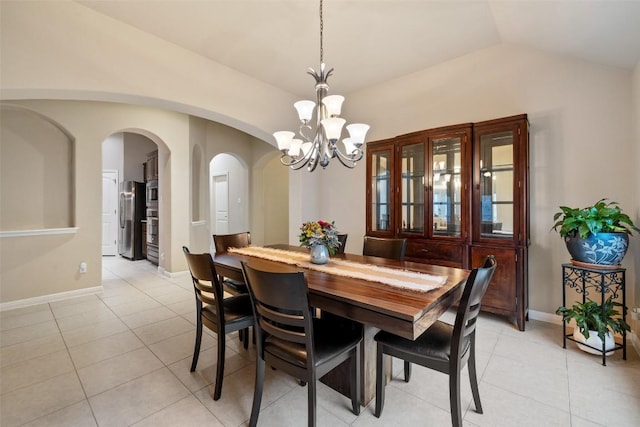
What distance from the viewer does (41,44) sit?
2303 mm

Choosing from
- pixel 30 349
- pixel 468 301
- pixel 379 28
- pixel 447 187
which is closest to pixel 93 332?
pixel 30 349

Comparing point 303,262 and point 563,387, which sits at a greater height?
point 303,262

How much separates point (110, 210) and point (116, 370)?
6145 millimetres

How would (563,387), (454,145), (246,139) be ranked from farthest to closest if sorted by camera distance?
(246,139) < (454,145) < (563,387)

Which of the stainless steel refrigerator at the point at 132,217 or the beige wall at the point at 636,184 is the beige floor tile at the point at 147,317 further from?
the beige wall at the point at 636,184

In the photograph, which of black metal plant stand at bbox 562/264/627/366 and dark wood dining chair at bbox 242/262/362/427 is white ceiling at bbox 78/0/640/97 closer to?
black metal plant stand at bbox 562/264/627/366

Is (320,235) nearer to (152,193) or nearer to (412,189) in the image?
(412,189)

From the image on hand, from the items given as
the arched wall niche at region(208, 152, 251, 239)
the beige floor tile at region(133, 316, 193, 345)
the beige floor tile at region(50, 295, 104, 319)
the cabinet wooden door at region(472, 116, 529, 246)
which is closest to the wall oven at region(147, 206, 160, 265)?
the arched wall niche at region(208, 152, 251, 239)

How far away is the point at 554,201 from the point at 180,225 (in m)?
5.13

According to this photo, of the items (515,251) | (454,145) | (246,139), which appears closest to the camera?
(515,251)

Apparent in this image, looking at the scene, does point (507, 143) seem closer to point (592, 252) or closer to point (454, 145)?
point (454, 145)

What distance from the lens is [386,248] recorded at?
267 cm

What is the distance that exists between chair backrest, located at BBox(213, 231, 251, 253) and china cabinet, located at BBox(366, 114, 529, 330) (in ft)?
5.79

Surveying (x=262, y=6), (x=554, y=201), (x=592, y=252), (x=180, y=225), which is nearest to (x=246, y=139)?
(x=180, y=225)
